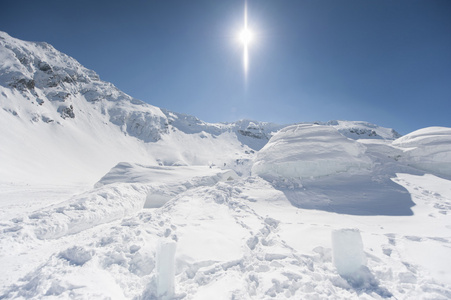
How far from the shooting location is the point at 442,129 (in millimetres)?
15164

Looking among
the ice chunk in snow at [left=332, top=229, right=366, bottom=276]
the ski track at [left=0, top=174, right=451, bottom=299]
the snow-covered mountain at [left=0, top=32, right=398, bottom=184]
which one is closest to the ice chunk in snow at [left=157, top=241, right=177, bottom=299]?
the ski track at [left=0, top=174, right=451, bottom=299]

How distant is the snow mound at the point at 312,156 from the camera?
12.2 meters

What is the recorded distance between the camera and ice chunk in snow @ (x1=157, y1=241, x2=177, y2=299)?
3.83m

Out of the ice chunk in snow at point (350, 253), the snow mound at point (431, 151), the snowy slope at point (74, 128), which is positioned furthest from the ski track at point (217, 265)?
the snowy slope at point (74, 128)

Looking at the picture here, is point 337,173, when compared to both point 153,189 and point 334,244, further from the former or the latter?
point 153,189

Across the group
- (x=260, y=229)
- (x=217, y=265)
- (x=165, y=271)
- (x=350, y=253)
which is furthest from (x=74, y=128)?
(x=350, y=253)

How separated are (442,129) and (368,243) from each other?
14734 mm

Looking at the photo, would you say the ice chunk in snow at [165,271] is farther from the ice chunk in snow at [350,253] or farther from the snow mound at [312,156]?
the snow mound at [312,156]

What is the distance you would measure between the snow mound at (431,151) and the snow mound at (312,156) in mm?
3457

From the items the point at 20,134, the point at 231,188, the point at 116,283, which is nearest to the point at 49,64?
the point at 20,134

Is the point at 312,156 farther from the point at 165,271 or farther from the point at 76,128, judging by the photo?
the point at 76,128

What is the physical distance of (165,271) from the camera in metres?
3.85

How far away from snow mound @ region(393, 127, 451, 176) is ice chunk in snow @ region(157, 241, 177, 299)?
15260mm

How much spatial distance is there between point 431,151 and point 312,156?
285 inches
